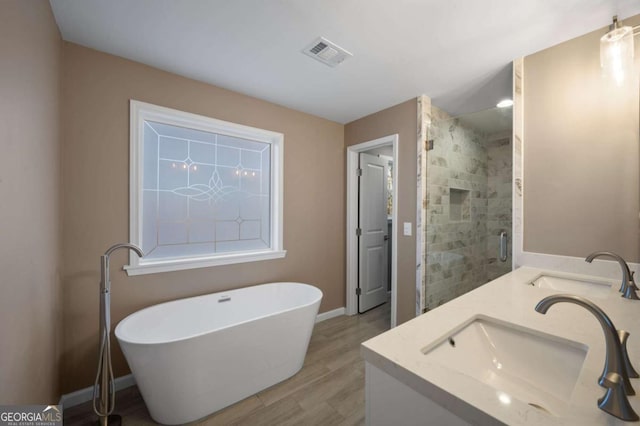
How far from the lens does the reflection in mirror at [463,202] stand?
7.00 ft

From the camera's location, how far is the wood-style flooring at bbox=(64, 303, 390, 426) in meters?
1.62

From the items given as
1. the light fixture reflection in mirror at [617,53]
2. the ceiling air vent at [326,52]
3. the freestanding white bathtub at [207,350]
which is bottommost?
the freestanding white bathtub at [207,350]

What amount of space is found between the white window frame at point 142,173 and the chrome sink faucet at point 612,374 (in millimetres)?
2289

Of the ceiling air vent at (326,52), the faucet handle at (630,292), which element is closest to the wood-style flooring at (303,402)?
the faucet handle at (630,292)

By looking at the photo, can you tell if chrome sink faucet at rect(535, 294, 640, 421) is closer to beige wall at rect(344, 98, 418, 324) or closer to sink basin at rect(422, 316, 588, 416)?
sink basin at rect(422, 316, 588, 416)

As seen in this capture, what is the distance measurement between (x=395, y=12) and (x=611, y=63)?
1186 mm

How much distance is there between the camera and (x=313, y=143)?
3.01 m

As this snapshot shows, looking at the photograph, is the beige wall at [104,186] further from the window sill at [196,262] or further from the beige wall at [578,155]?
the beige wall at [578,155]

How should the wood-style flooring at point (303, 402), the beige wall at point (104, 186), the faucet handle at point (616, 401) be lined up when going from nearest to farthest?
the faucet handle at point (616, 401)
the wood-style flooring at point (303, 402)
the beige wall at point (104, 186)

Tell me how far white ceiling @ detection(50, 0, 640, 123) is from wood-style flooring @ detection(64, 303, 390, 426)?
8.14 ft

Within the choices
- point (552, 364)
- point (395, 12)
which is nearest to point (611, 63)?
point (395, 12)

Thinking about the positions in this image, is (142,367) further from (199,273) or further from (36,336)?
(199,273)

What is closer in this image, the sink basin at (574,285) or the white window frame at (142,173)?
the sink basin at (574,285)

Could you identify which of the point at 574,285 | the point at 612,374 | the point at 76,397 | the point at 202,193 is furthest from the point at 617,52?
the point at 76,397
